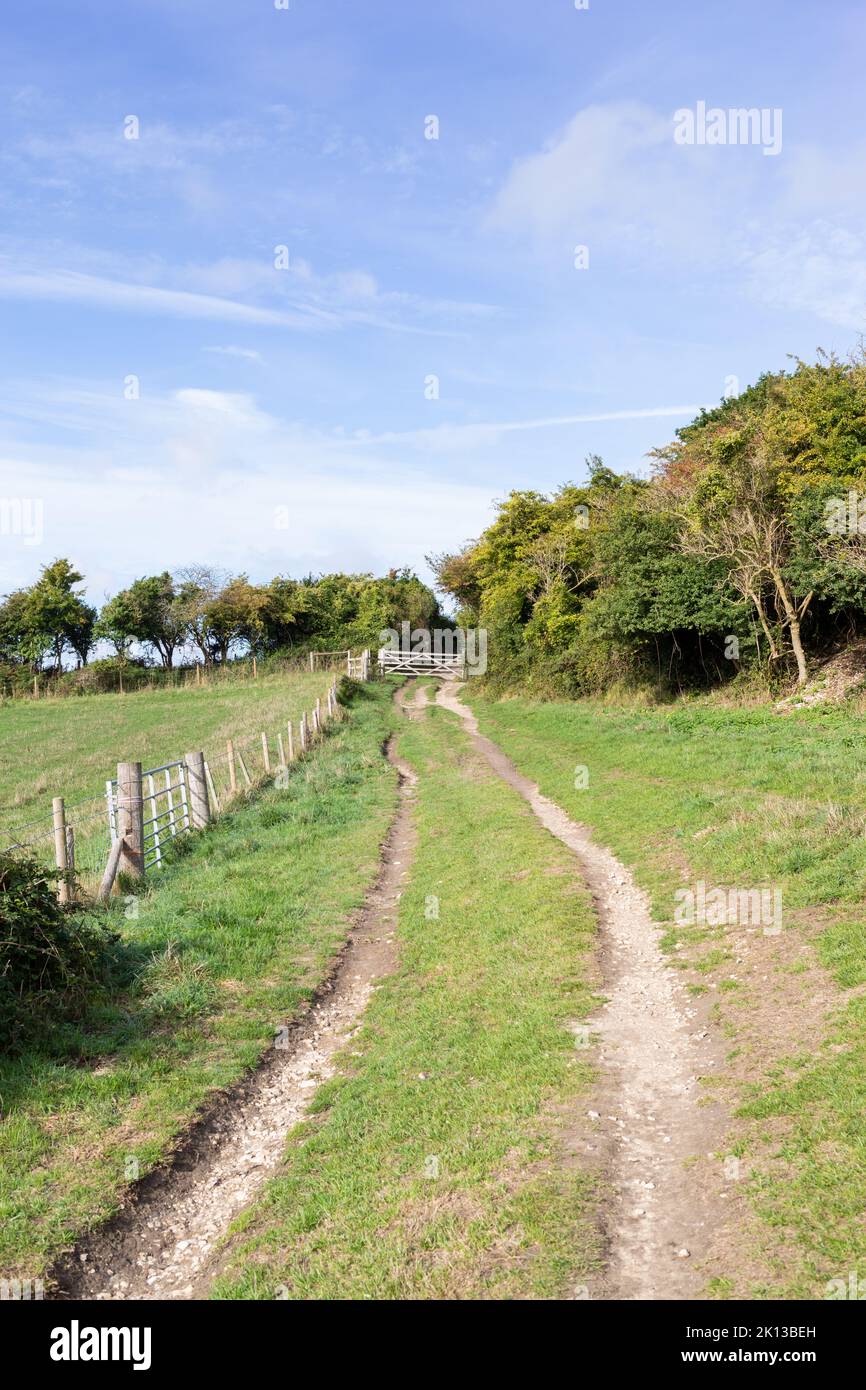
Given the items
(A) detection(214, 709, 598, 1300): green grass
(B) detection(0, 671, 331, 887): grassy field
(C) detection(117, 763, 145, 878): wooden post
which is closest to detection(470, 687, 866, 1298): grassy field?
(A) detection(214, 709, 598, 1300): green grass

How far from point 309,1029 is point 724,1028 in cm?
403

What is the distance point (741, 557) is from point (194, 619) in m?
51.9

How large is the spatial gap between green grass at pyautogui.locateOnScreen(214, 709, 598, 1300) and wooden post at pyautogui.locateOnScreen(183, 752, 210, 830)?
20.5ft

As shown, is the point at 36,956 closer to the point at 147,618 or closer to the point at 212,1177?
the point at 212,1177

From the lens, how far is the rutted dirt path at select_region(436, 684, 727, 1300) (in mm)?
4676

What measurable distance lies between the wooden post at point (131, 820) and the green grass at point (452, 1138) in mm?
4343

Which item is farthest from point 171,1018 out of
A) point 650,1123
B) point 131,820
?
point 131,820

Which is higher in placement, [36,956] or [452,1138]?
[36,956]

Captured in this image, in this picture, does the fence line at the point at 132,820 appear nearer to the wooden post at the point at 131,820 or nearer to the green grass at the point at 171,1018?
the wooden post at the point at 131,820

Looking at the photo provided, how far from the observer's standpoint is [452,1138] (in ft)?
20.2

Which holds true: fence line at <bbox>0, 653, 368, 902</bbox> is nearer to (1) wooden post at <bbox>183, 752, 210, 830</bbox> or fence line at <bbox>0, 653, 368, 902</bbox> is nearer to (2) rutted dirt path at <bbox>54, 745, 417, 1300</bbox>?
(1) wooden post at <bbox>183, 752, 210, 830</bbox>

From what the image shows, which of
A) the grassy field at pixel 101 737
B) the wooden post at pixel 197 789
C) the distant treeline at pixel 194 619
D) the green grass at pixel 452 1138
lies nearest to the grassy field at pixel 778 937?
the green grass at pixel 452 1138

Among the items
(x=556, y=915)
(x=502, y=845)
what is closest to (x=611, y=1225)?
(x=556, y=915)

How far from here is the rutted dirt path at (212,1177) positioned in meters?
5.27
